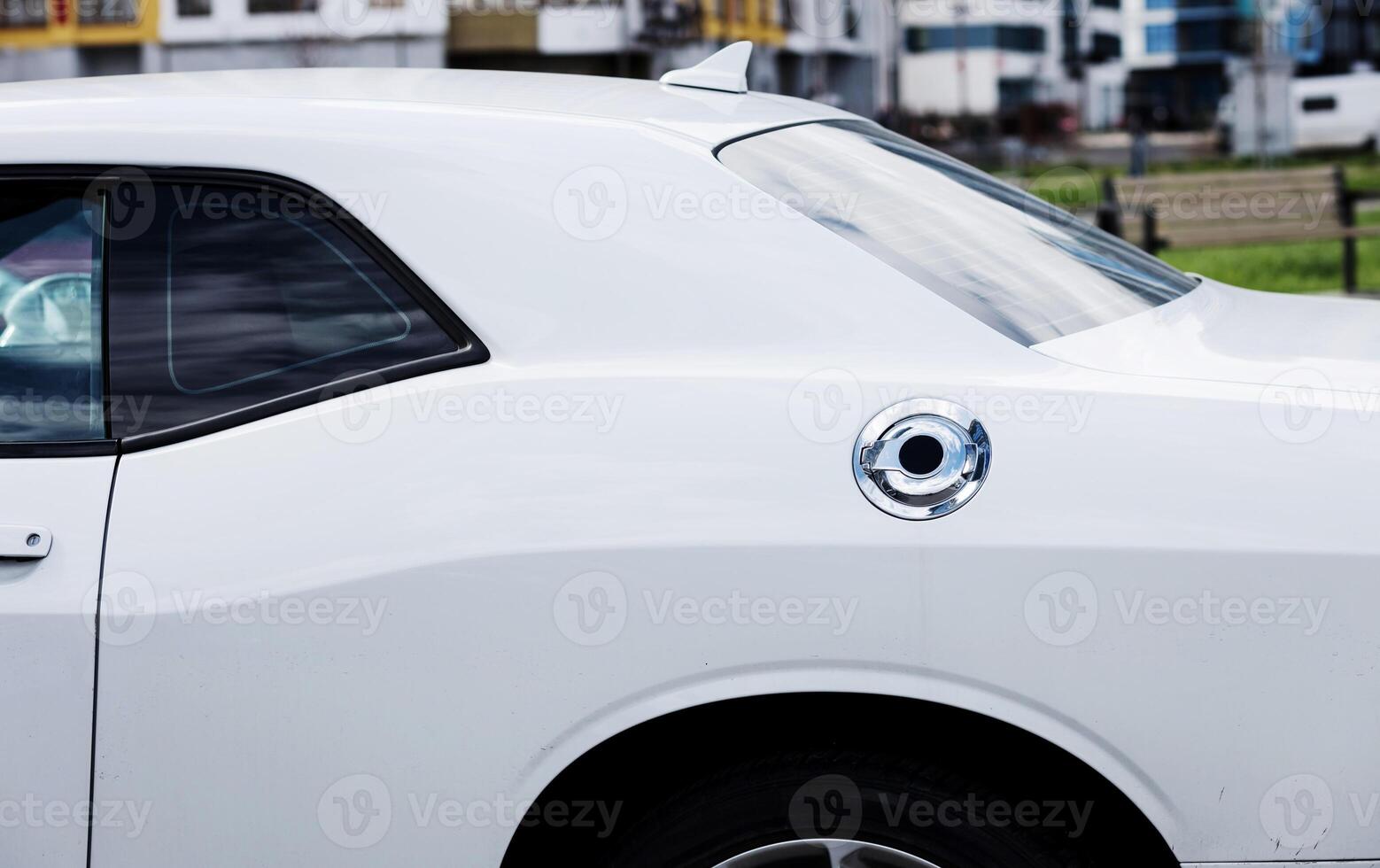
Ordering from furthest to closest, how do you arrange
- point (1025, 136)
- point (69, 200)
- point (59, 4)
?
point (1025, 136) < point (59, 4) < point (69, 200)

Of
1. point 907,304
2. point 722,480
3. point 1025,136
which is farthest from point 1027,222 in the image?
point 1025,136

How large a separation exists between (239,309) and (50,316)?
336 millimetres

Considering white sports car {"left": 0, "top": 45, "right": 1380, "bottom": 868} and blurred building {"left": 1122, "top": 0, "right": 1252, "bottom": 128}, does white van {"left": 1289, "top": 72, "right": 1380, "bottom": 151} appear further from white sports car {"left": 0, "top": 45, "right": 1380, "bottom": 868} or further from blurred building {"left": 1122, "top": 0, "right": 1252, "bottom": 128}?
white sports car {"left": 0, "top": 45, "right": 1380, "bottom": 868}

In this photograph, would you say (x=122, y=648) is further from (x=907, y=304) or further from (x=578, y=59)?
(x=578, y=59)

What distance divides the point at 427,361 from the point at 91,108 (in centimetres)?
70

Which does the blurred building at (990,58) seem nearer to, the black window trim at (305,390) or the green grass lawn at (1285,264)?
the green grass lawn at (1285,264)

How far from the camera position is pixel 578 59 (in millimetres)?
41219

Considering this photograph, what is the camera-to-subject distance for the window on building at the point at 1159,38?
92.4m

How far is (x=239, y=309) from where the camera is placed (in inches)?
87.3

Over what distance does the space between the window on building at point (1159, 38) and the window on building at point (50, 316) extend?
322 ft

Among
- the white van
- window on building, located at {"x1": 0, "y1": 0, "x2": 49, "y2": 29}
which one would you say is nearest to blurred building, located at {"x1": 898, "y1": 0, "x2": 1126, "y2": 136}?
the white van

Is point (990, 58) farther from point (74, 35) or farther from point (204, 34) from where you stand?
point (74, 35)

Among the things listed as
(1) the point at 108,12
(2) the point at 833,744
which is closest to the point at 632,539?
(2) the point at 833,744

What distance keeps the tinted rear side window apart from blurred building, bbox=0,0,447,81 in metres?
37.2
